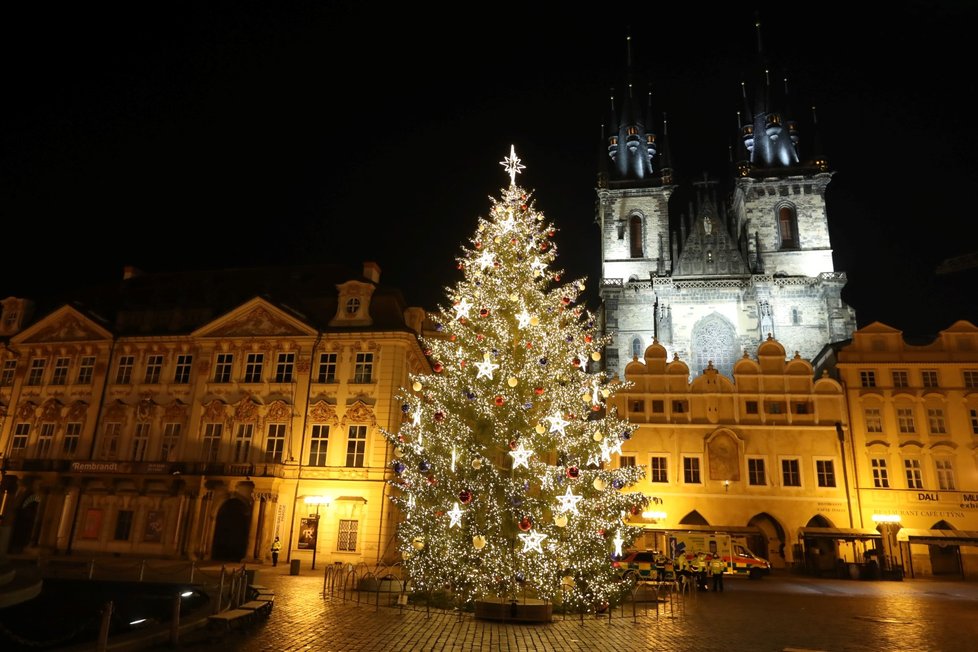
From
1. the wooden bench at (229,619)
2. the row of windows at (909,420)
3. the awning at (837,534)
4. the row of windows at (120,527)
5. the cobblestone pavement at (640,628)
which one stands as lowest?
the cobblestone pavement at (640,628)

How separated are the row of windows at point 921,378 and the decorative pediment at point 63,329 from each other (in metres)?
36.9

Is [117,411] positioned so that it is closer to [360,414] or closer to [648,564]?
[360,414]

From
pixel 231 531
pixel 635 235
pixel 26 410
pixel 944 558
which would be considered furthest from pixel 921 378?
pixel 26 410

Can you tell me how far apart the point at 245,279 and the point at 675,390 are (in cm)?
2309

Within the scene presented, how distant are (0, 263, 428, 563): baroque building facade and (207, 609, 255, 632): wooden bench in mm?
16593

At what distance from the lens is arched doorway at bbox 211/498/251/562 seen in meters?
29.0

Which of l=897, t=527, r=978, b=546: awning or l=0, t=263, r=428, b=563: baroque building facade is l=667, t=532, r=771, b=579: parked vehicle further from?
l=0, t=263, r=428, b=563: baroque building facade

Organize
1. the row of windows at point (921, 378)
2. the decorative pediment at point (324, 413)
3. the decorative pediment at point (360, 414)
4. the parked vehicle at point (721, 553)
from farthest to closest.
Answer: the row of windows at point (921, 378)
the decorative pediment at point (324, 413)
the decorative pediment at point (360, 414)
the parked vehicle at point (721, 553)

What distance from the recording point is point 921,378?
33.8m

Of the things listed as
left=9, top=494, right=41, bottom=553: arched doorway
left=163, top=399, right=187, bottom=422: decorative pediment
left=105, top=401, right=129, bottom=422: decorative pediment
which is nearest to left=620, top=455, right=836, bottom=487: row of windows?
left=163, top=399, right=187, bottom=422: decorative pediment

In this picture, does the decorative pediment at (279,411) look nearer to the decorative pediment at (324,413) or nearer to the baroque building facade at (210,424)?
the baroque building facade at (210,424)

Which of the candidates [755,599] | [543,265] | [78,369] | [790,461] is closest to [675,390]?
[790,461]

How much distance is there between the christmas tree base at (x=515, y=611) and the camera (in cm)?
1296

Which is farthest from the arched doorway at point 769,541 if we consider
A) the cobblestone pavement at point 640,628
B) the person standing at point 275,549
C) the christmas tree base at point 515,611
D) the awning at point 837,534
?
the christmas tree base at point 515,611
